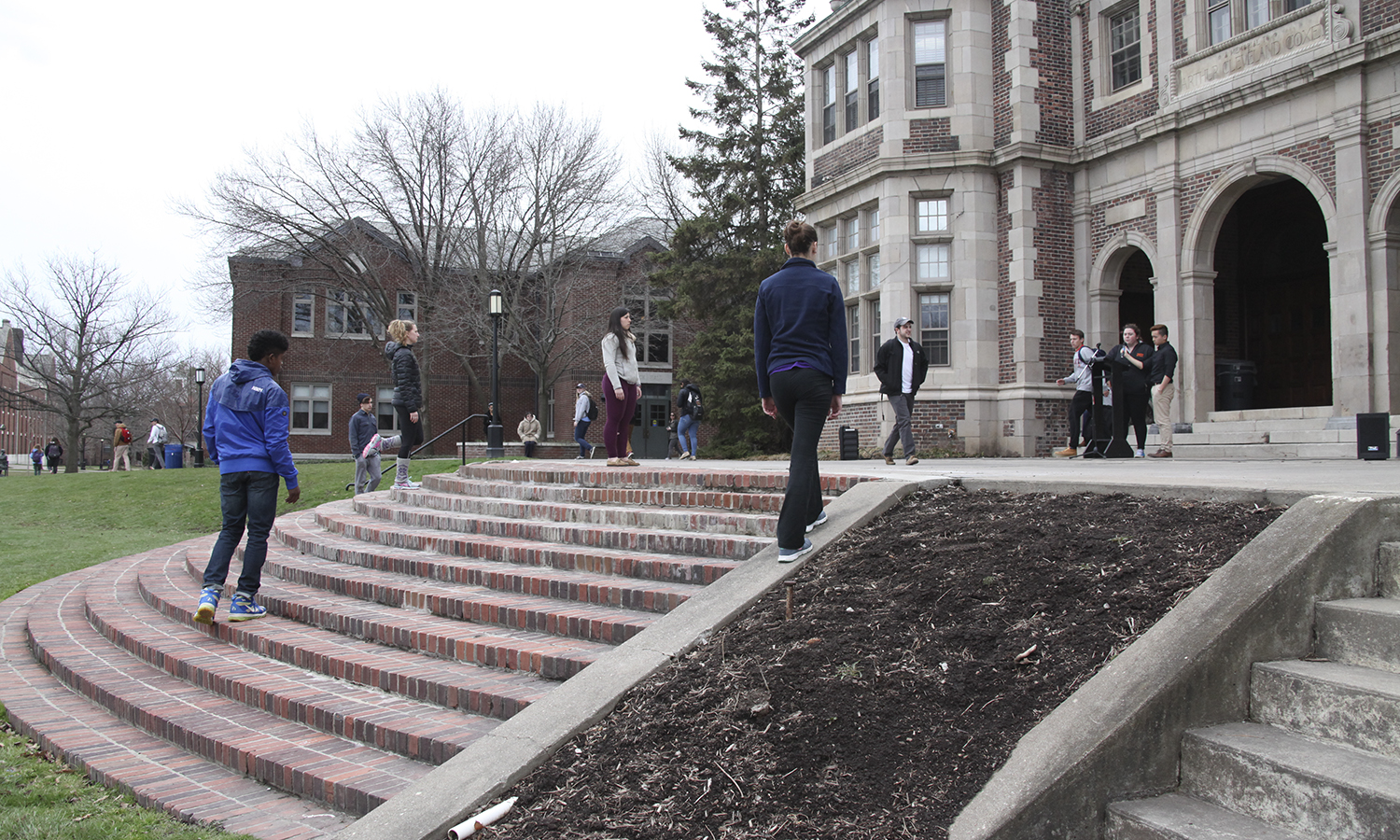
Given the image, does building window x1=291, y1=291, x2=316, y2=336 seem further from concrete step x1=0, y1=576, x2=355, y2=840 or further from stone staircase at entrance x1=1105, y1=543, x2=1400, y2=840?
stone staircase at entrance x1=1105, y1=543, x2=1400, y2=840

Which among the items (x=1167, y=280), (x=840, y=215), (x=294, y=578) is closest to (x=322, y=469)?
(x=840, y=215)

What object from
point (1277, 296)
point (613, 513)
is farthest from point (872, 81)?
point (613, 513)

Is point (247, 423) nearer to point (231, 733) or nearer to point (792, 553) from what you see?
point (231, 733)

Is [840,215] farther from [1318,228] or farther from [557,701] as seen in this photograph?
[557,701]

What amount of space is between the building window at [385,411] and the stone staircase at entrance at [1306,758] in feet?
120

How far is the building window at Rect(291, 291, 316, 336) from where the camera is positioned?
3506 cm

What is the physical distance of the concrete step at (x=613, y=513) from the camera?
19.9ft

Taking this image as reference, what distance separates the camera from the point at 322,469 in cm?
2016

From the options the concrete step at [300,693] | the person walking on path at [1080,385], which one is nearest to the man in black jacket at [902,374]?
the person walking on path at [1080,385]

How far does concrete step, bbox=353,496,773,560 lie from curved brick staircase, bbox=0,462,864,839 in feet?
0.06

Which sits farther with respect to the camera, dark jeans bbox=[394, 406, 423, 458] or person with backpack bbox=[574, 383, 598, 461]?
person with backpack bbox=[574, 383, 598, 461]

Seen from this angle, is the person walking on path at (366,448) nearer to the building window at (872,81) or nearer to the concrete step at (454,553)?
the concrete step at (454,553)

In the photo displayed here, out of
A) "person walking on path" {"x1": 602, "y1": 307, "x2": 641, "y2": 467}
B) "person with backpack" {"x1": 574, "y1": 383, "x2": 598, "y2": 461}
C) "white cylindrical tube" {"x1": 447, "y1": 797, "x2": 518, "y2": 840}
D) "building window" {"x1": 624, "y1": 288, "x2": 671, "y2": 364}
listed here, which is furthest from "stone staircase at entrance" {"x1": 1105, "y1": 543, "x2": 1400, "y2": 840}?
"building window" {"x1": 624, "y1": 288, "x2": 671, "y2": 364}

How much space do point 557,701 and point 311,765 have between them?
1.10m
